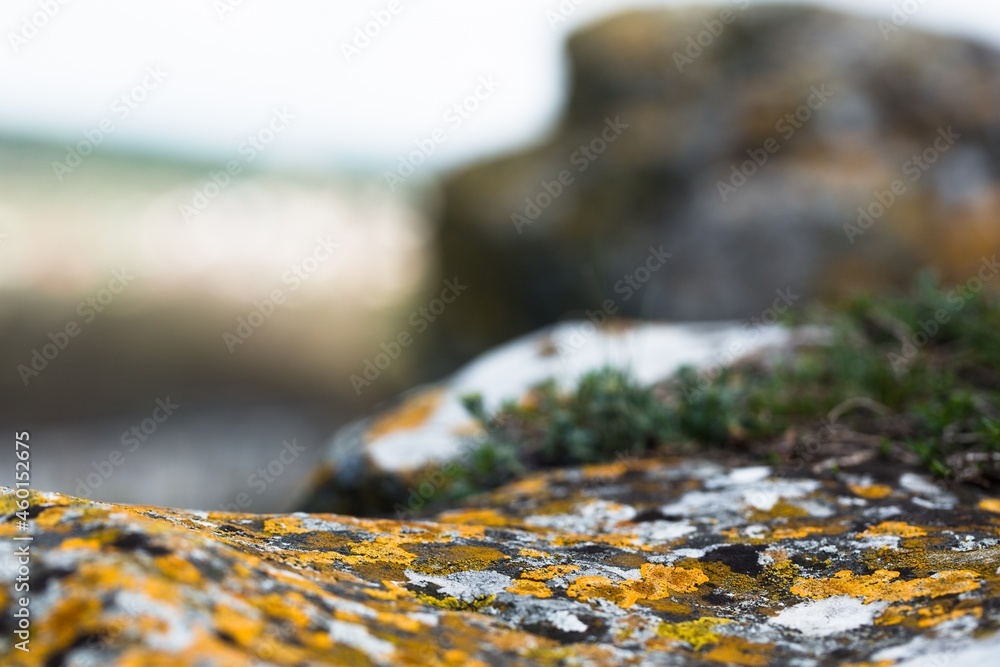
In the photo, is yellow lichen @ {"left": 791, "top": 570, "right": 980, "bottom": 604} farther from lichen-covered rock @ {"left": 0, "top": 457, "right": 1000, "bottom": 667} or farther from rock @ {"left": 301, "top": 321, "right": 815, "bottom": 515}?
rock @ {"left": 301, "top": 321, "right": 815, "bottom": 515}

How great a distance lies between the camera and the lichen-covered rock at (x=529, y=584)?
3.89ft

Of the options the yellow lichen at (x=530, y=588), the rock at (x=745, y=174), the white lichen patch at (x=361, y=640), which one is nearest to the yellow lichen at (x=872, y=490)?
the yellow lichen at (x=530, y=588)

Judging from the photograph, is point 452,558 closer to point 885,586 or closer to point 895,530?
point 885,586

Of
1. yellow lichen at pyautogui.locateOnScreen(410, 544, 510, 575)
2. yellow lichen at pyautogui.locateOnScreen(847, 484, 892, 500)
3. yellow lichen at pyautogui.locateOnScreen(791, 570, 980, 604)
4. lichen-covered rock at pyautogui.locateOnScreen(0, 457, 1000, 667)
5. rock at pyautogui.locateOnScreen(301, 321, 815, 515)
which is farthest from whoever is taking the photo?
rock at pyautogui.locateOnScreen(301, 321, 815, 515)

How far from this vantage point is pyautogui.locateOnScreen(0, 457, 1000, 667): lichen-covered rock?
3.89ft

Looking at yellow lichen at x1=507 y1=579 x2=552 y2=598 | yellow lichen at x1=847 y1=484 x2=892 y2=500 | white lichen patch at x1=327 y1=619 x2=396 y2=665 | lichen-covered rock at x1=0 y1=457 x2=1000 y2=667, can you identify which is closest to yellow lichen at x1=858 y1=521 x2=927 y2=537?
lichen-covered rock at x1=0 y1=457 x2=1000 y2=667

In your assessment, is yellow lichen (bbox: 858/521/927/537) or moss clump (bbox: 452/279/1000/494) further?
moss clump (bbox: 452/279/1000/494)

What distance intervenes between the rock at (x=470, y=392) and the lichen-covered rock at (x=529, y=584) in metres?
1.41

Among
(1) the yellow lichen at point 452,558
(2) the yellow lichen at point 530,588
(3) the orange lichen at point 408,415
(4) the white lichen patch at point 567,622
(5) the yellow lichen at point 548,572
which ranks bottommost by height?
(4) the white lichen patch at point 567,622

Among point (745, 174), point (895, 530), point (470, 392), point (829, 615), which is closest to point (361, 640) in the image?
point (829, 615)

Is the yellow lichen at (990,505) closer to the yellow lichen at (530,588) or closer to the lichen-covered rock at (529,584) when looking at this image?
the lichen-covered rock at (529,584)

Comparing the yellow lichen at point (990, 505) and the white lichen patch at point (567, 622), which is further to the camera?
the yellow lichen at point (990, 505)

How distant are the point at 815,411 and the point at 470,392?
195 cm

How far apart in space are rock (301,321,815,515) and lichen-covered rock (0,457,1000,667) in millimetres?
1414
